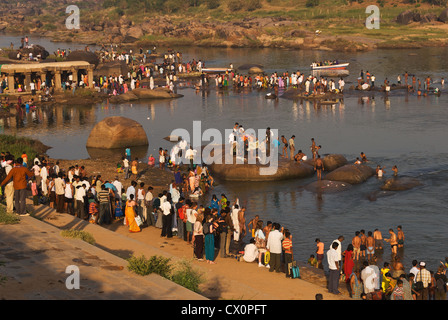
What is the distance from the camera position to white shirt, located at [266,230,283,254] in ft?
61.0

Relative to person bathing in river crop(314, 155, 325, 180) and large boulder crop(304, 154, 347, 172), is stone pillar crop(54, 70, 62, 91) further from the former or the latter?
person bathing in river crop(314, 155, 325, 180)

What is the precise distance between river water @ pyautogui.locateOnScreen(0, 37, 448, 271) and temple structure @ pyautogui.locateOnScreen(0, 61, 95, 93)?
170 inches

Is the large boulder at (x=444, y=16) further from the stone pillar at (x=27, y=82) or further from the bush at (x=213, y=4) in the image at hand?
the stone pillar at (x=27, y=82)

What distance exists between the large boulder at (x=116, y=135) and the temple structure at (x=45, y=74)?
747 inches

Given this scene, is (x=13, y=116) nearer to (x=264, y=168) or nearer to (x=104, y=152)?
(x=104, y=152)

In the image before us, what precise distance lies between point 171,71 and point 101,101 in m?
16.4

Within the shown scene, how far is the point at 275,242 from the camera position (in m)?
18.6

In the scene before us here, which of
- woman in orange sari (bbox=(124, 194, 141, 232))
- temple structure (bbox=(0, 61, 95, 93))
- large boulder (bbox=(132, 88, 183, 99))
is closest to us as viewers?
woman in orange sari (bbox=(124, 194, 141, 232))

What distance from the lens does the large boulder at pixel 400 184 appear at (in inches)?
1162

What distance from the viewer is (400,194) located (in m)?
28.9

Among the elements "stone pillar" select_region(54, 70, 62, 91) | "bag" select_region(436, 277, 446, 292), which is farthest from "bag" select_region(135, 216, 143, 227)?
"stone pillar" select_region(54, 70, 62, 91)

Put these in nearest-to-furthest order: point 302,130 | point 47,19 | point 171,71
Result: point 302,130 < point 171,71 < point 47,19

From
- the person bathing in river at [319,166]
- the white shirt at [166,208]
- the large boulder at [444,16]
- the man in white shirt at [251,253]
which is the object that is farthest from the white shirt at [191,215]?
the large boulder at [444,16]
